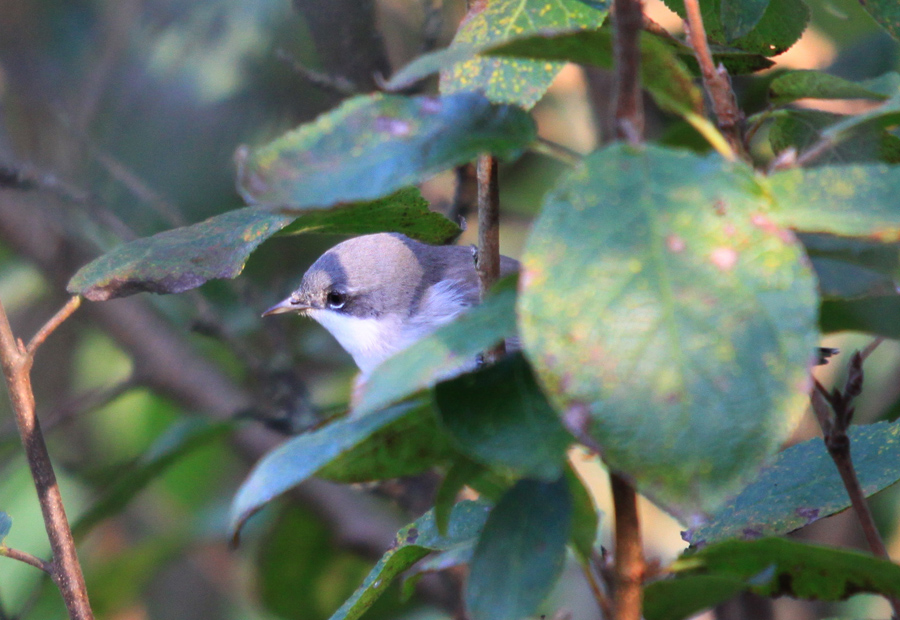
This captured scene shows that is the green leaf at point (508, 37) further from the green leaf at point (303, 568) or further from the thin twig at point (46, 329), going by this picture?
the green leaf at point (303, 568)

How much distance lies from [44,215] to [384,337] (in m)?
1.37

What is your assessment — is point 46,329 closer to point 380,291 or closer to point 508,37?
point 508,37

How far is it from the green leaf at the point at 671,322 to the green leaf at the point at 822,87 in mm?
376

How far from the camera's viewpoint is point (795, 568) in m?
0.87

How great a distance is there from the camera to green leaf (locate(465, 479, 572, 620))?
724mm

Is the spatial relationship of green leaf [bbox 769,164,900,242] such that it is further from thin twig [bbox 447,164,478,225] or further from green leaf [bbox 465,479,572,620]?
thin twig [bbox 447,164,478,225]

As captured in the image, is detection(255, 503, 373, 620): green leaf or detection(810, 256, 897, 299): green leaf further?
detection(255, 503, 373, 620): green leaf

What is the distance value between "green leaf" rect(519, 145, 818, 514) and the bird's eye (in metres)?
2.06

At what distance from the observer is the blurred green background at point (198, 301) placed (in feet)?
8.93

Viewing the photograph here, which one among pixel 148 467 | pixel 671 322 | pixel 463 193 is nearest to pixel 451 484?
pixel 671 322

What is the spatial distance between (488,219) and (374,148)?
0.36m

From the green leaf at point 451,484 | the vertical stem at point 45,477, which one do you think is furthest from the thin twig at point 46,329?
the green leaf at point 451,484

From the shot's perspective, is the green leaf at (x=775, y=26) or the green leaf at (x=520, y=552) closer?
the green leaf at (x=520, y=552)

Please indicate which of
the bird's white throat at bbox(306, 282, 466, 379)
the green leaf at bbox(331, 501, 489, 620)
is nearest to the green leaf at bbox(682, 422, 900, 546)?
the green leaf at bbox(331, 501, 489, 620)
